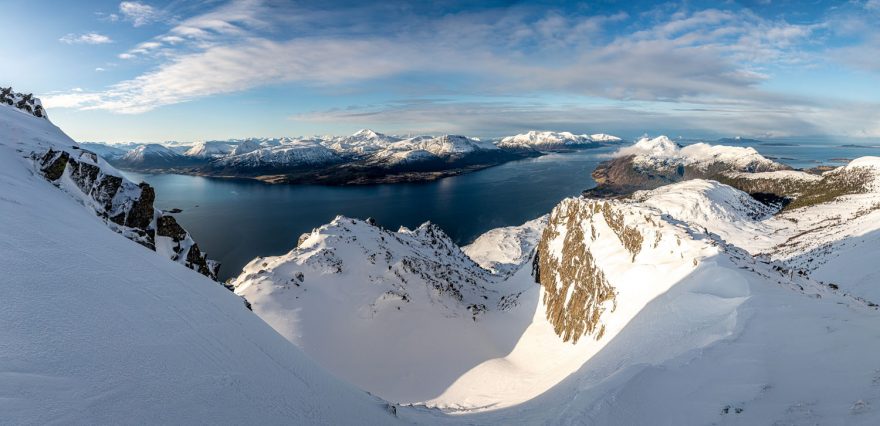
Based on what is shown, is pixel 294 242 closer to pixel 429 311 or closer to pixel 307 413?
pixel 429 311

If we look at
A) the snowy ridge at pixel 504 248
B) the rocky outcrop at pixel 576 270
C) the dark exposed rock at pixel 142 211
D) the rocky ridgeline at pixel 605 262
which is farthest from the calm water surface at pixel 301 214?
the rocky ridgeline at pixel 605 262

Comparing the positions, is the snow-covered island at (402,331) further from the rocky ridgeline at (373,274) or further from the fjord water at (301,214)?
the fjord water at (301,214)

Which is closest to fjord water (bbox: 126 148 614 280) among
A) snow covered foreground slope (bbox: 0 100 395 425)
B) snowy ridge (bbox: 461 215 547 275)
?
snowy ridge (bbox: 461 215 547 275)

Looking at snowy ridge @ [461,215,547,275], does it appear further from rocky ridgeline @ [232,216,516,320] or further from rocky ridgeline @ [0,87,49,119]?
rocky ridgeline @ [0,87,49,119]

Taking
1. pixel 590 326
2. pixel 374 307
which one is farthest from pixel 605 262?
pixel 374 307

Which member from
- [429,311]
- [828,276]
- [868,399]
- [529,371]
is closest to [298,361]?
[868,399]

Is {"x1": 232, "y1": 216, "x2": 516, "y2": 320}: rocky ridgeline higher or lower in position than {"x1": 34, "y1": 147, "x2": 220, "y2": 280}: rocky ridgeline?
lower
